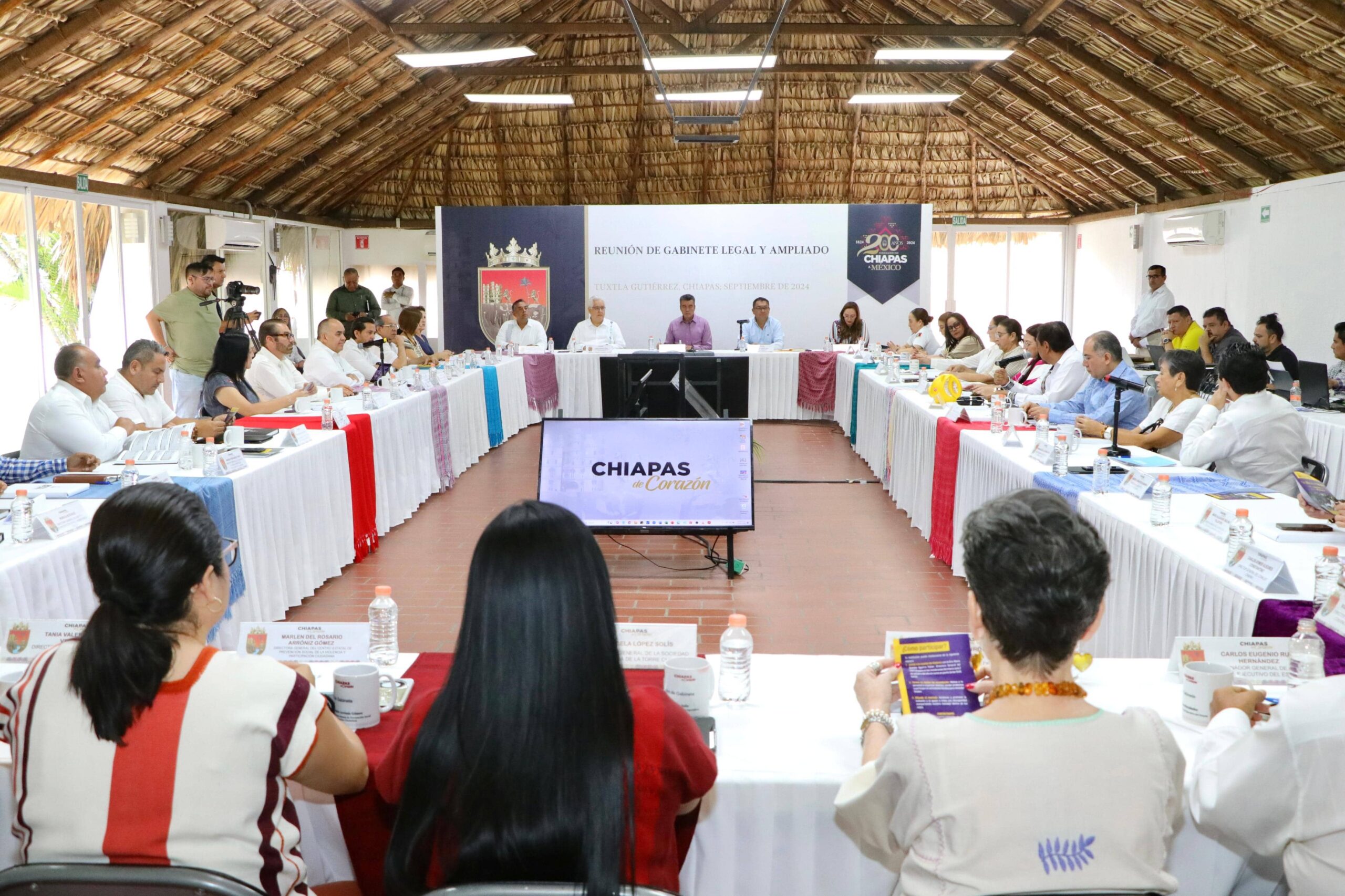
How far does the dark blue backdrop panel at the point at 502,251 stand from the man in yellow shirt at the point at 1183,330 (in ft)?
21.7

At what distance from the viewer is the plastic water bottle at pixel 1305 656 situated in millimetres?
1979

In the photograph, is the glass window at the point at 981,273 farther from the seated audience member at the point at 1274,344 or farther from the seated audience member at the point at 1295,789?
the seated audience member at the point at 1295,789

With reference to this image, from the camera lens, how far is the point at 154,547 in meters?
1.40

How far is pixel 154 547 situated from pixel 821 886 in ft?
3.72

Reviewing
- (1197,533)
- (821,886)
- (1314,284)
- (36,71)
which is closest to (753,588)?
(1197,533)

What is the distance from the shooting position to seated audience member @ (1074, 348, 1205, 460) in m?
4.72

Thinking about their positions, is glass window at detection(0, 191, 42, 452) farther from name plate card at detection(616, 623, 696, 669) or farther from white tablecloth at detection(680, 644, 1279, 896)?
white tablecloth at detection(680, 644, 1279, 896)

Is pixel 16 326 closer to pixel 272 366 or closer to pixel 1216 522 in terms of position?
pixel 272 366

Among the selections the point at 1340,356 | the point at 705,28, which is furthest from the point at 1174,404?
the point at 705,28

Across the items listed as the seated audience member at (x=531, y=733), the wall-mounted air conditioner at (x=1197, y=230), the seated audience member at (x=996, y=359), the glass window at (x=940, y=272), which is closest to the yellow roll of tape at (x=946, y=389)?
the seated audience member at (x=996, y=359)

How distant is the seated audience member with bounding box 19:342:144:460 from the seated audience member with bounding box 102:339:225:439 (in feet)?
1.62

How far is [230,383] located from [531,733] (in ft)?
16.1

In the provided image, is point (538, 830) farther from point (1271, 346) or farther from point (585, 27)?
point (585, 27)

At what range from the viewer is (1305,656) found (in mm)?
1986
